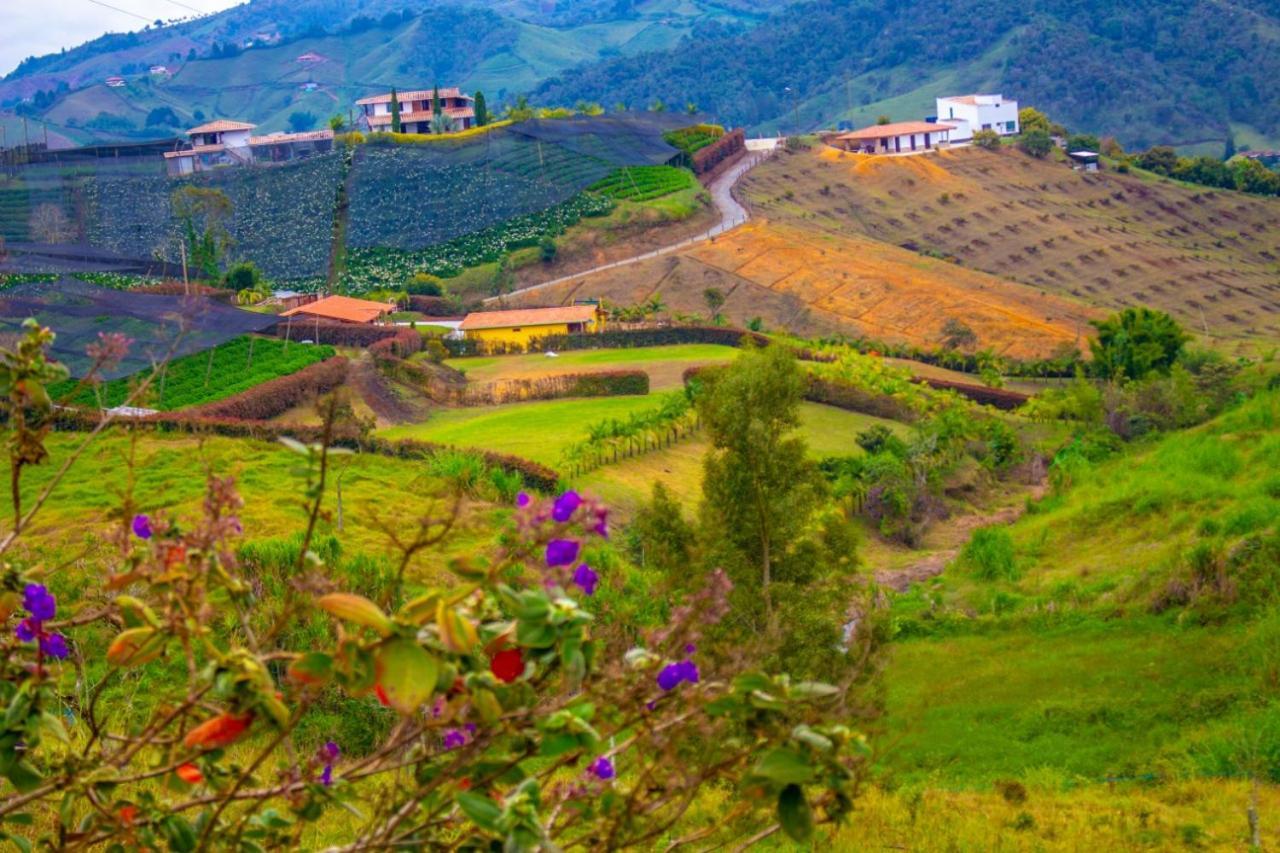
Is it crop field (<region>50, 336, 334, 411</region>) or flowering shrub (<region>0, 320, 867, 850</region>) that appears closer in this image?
flowering shrub (<region>0, 320, 867, 850</region>)

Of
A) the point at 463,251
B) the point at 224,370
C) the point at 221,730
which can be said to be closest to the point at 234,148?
the point at 463,251

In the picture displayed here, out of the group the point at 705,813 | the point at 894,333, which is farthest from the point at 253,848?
the point at 894,333

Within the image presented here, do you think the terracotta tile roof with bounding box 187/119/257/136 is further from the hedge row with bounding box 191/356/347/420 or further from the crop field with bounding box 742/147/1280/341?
the hedge row with bounding box 191/356/347/420

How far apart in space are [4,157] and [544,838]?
79288 mm

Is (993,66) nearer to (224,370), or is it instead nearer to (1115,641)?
(224,370)

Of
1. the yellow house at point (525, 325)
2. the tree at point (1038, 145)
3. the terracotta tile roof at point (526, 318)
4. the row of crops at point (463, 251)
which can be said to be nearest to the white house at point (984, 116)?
the tree at point (1038, 145)

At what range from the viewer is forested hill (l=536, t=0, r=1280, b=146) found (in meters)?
130

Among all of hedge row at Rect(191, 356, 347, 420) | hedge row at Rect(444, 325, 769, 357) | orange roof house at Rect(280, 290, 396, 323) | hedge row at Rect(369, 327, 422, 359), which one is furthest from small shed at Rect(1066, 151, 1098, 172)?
hedge row at Rect(191, 356, 347, 420)

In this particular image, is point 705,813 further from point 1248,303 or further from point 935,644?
point 1248,303

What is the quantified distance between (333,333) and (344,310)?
253 inches

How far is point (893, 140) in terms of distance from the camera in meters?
87.8

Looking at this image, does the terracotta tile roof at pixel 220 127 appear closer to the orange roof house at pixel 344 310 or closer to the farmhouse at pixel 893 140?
the farmhouse at pixel 893 140

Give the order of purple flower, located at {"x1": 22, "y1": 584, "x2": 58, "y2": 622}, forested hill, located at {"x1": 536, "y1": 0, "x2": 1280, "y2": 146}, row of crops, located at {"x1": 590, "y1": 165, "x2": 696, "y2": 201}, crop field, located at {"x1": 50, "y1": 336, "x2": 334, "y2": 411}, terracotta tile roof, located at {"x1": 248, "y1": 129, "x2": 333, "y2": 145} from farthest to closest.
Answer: forested hill, located at {"x1": 536, "y1": 0, "x2": 1280, "y2": 146} → terracotta tile roof, located at {"x1": 248, "y1": 129, "x2": 333, "y2": 145} → row of crops, located at {"x1": 590, "y1": 165, "x2": 696, "y2": 201} → crop field, located at {"x1": 50, "y1": 336, "x2": 334, "y2": 411} → purple flower, located at {"x1": 22, "y1": 584, "x2": 58, "y2": 622}

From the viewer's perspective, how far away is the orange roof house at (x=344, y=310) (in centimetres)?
4750
